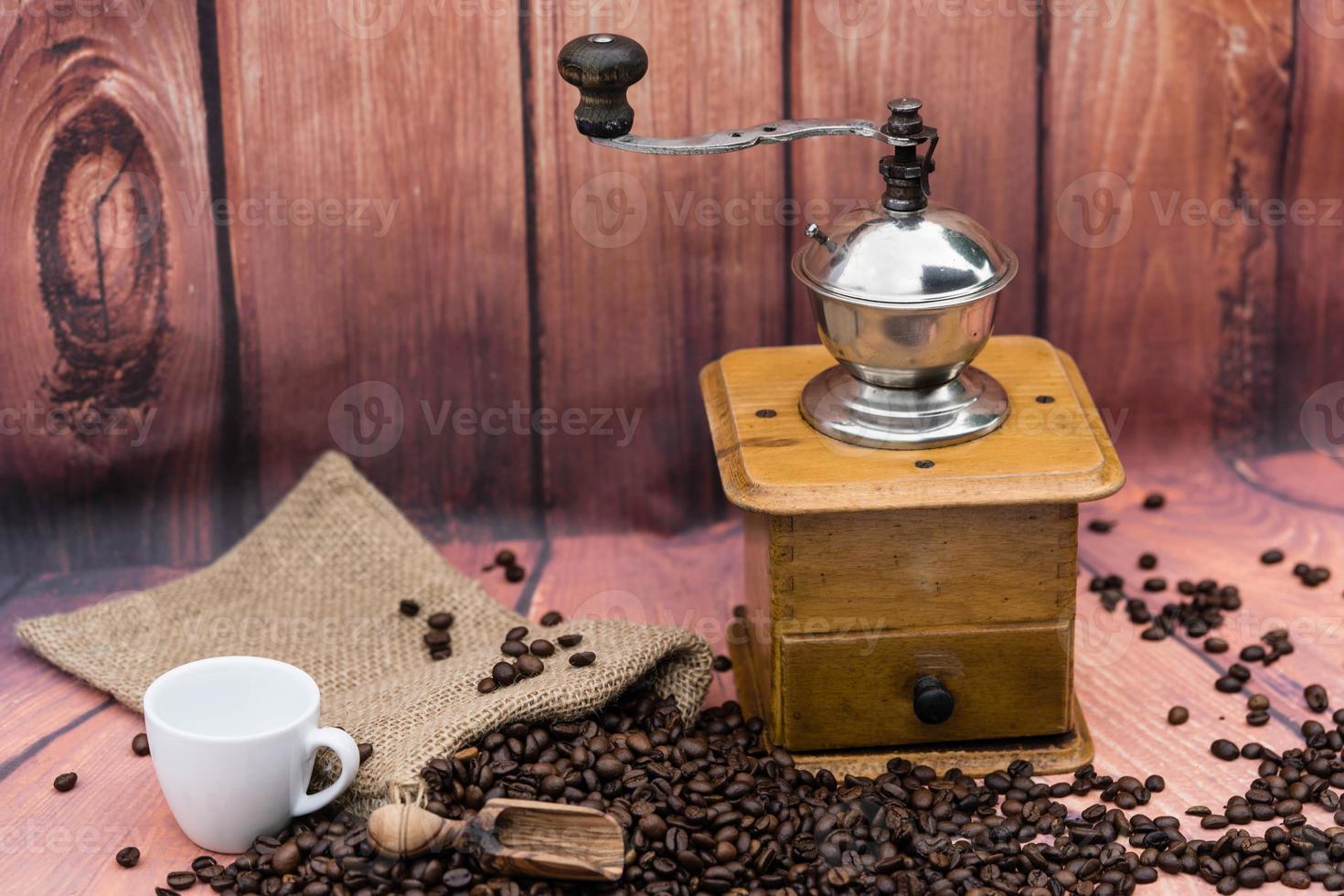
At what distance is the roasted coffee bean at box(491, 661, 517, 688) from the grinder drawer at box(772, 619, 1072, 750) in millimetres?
290

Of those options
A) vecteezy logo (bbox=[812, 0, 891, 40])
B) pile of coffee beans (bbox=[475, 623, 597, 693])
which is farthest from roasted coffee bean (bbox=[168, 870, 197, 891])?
vecteezy logo (bbox=[812, 0, 891, 40])

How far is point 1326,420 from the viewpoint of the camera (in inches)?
99.0

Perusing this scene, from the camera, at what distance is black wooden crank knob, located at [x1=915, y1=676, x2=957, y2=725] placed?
72.2 inches

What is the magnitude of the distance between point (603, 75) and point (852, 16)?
0.60 meters

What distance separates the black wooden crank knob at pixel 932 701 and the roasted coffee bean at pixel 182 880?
0.77m

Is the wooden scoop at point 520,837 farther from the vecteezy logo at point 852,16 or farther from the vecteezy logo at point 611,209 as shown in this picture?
the vecteezy logo at point 852,16

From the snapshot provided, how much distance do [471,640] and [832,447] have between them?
545 mm

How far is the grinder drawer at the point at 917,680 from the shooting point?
185cm

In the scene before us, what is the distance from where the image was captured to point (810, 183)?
2.28 meters
